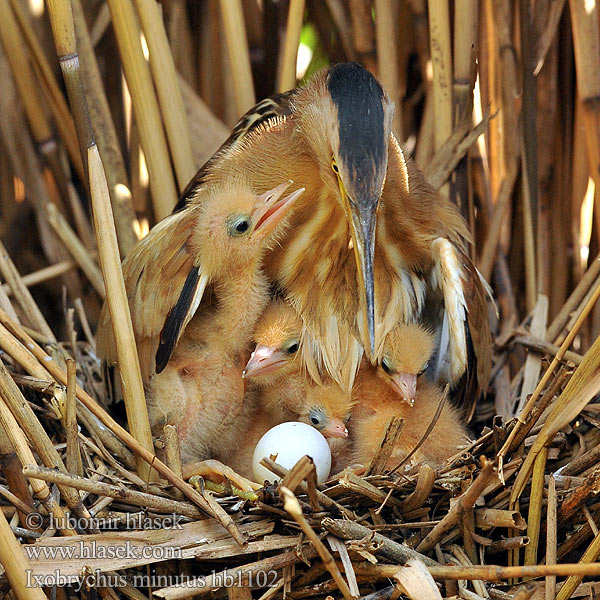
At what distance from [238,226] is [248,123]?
41cm

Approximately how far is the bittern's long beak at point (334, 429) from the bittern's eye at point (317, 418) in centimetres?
1

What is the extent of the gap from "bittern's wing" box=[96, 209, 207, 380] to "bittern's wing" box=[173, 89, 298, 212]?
165 mm

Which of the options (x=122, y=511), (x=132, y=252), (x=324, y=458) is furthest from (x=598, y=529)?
(x=132, y=252)

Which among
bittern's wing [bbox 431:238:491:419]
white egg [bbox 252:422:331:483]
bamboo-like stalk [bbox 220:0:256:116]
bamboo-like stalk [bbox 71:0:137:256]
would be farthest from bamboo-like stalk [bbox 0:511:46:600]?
bamboo-like stalk [bbox 220:0:256:116]

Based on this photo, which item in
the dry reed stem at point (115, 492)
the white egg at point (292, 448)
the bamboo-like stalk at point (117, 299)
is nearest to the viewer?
the dry reed stem at point (115, 492)

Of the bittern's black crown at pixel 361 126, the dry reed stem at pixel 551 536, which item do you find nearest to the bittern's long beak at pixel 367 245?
the bittern's black crown at pixel 361 126

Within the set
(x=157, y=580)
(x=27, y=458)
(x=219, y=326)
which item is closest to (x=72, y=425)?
(x=27, y=458)

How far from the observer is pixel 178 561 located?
5.08 feet

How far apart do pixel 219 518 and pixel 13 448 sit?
0.36 metres

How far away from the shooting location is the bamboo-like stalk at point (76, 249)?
2.39m

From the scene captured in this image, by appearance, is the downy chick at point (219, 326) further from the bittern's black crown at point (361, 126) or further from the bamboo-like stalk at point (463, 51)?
the bamboo-like stalk at point (463, 51)

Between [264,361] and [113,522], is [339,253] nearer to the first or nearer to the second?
[264,361]

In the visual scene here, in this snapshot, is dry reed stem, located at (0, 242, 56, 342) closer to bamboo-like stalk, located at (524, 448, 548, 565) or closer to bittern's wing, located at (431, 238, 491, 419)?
bittern's wing, located at (431, 238, 491, 419)

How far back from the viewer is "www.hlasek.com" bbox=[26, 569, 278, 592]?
140 cm
